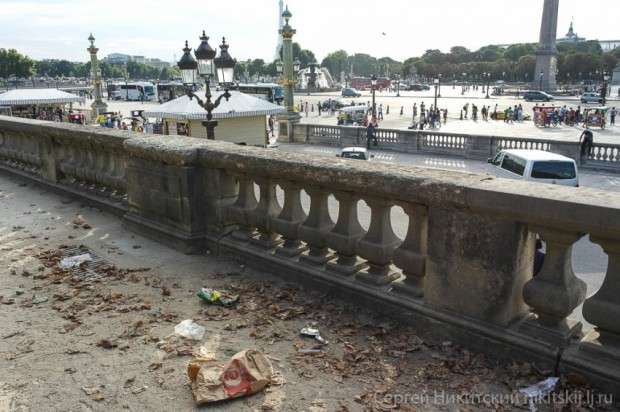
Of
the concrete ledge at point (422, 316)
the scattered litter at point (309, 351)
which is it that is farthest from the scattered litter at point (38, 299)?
the scattered litter at point (309, 351)

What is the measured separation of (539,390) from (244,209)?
3125 millimetres

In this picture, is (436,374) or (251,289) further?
(251,289)

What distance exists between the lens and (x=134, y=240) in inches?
247

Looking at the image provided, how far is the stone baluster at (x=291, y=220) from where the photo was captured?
482 centimetres

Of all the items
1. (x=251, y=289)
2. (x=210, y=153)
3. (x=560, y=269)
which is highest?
(x=210, y=153)

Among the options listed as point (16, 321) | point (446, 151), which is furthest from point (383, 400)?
point (446, 151)

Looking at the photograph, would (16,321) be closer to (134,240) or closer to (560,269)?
(134,240)

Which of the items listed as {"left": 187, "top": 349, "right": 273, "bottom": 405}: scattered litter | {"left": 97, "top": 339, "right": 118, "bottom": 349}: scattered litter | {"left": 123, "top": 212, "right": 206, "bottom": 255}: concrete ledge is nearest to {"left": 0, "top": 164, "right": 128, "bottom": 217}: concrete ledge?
{"left": 123, "top": 212, "right": 206, "bottom": 255}: concrete ledge

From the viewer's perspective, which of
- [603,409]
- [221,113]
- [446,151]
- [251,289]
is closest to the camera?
[603,409]

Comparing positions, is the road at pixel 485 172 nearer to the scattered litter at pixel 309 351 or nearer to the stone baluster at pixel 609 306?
the scattered litter at pixel 309 351

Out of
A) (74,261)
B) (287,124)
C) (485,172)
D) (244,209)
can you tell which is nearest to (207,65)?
(74,261)

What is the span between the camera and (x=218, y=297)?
4.53m

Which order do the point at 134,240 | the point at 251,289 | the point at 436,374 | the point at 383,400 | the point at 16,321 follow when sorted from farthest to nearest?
1. the point at 134,240
2. the point at 251,289
3. the point at 16,321
4. the point at 436,374
5. the point at 383,400

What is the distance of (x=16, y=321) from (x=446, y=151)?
2824 centimetres
